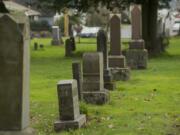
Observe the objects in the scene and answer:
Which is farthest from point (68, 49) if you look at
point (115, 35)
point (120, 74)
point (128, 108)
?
point (128, 108)

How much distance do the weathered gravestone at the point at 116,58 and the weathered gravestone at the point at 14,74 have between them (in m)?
13.3

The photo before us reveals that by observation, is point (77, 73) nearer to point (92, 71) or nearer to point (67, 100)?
point (92, 71)

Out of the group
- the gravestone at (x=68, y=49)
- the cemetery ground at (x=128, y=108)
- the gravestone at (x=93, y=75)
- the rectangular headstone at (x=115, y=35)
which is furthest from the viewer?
the gravestone at (x=68, y=49)

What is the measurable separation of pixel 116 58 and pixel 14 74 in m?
14.1

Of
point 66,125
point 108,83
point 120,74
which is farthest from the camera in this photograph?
point 120,74

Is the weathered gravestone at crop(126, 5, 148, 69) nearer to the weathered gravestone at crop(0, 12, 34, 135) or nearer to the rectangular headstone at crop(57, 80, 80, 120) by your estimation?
the rectangular headstone at crop(57, 80, 80, 120)

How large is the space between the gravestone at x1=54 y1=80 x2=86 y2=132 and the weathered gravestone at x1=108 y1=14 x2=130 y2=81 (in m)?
9.03

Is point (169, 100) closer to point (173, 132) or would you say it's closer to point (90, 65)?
point (90, 65)

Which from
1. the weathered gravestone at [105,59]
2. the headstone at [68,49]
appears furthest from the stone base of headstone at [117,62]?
the headstone at [68,49]

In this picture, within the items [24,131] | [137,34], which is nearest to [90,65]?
[24,131]

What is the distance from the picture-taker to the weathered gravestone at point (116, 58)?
20188 mm

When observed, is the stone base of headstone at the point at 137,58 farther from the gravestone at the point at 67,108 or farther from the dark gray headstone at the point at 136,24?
the gravestone at the point at 67,108

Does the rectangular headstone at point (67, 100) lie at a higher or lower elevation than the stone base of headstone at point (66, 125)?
higher

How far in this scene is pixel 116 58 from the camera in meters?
20.6
